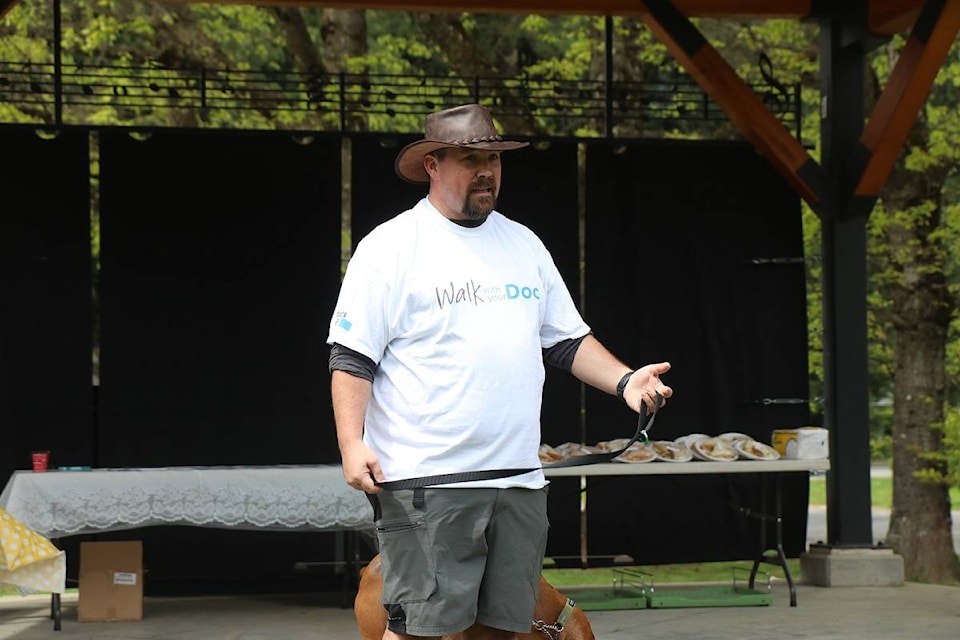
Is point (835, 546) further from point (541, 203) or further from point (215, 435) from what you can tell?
point (215, 435)

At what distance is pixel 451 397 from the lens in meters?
2.79

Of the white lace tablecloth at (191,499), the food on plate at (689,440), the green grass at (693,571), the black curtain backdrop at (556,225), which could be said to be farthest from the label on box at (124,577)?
the food on plate at (689,440)

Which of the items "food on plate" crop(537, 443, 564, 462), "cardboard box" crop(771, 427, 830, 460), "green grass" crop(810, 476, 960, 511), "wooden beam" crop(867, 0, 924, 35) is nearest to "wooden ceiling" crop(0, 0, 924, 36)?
"wooden beam" crop(867, 0, 924, 35)

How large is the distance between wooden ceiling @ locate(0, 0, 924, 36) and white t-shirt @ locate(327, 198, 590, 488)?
4.63 m

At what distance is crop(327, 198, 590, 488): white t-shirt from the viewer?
2.79 meters

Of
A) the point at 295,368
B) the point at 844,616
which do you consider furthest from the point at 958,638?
the point at 295,368

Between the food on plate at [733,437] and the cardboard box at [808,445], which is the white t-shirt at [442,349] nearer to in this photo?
the food on plate at [733,437]

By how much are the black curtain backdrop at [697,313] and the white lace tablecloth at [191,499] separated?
180 cm

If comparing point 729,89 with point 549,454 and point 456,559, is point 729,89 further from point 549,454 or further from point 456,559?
point 456,559

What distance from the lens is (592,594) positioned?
657 centimetres

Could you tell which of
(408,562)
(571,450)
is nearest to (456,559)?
(408,562)

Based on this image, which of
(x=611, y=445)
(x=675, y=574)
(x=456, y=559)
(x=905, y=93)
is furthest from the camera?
(x=675, y=574)

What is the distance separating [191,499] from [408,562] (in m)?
3.44

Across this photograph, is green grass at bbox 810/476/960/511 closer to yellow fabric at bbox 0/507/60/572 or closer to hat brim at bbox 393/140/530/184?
yellow fabric at bbox 0/507/60/572
